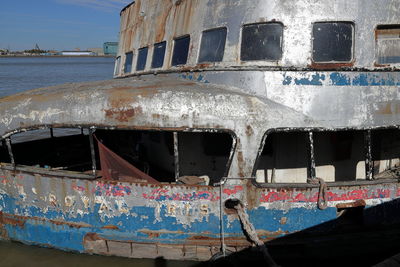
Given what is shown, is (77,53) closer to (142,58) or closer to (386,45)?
(142,58)

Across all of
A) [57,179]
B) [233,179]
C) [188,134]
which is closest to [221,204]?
[233,179]

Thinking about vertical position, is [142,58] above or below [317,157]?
above

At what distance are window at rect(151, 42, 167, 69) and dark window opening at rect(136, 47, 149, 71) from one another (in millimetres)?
498

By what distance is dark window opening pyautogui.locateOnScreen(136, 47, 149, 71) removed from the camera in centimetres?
807

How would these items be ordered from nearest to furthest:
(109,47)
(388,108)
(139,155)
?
(388,108) → (139,155) → (109,47)

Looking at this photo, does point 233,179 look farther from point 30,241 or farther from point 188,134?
point 30,241

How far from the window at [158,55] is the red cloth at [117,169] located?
8.66 feet

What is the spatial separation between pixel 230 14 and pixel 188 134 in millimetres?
2328

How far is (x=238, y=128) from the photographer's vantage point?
506 cm

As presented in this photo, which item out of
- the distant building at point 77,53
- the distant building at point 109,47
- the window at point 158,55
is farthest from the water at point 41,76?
the distant building at point 77,53

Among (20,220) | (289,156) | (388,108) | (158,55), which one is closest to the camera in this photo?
(388,108)

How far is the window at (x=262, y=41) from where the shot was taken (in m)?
5.60

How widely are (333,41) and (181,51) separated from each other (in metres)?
2.68

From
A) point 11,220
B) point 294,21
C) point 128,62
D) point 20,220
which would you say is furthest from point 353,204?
point 128,62
